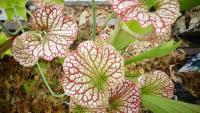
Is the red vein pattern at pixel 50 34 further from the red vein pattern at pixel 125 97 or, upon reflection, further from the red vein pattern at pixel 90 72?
the red vein pattern at pixel 125 97

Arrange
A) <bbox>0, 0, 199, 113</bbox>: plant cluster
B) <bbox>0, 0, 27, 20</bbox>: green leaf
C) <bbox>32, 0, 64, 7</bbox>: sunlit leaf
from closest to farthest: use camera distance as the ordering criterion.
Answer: <bbox>0, 0, 199, 113</bbox>: plant cluster → <bbox>32, 0, 64, 7</bbox>: sunlit leaf → <bbox>0, 0, 27, 20</bbox>: green leaf

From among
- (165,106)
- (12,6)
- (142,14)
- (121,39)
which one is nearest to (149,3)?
(142,14)

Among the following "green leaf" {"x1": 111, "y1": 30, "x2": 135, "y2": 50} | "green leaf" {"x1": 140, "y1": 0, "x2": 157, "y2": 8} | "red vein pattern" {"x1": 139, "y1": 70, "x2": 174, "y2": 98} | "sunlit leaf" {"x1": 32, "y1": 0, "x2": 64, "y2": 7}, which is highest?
"sunlit leaf" {"x1": 32, "y1": 0, "x2": 64, "y2": 7}

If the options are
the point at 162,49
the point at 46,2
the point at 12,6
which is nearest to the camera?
the point at 162,49

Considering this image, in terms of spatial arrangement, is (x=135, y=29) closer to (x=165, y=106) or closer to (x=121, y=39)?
(x=121, y=39)

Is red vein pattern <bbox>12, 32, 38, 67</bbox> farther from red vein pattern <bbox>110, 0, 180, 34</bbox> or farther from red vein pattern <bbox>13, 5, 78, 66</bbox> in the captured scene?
red vein pattern <bbox>110, 0, 180, 34</bbox>

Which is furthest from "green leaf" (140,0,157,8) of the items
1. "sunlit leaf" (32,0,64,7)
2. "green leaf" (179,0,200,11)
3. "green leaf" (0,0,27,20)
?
"green leaf" (0,0,27,20)

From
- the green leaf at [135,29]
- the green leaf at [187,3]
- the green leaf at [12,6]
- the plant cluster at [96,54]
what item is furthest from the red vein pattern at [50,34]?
the green leaf at [12,6]
